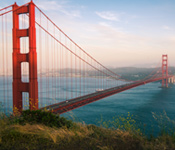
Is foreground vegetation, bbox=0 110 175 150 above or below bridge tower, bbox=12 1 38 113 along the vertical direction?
below

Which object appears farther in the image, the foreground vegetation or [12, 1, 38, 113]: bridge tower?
[12, 1, 38, 113]: bridge tower

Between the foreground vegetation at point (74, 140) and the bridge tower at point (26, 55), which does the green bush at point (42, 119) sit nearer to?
the foreground vegetation at point (74, 140)

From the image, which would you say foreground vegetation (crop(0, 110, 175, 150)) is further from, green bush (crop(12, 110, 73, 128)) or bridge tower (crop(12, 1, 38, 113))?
bridge tower (crop(12, 1, 38, 113))

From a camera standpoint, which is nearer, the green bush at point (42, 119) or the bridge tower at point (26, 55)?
the green bush at point (42, 119)

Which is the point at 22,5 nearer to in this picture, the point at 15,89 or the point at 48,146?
the point at 15,89

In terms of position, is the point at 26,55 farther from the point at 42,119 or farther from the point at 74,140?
the point at 74,140

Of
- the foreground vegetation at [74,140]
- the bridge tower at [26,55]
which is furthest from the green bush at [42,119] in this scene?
the bridge tower at [26,55]

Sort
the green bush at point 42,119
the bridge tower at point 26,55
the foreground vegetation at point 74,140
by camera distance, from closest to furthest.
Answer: the foreground vegetation at point 74,140 < the green bush at point 42,119 < the bridge tower at point 26,55

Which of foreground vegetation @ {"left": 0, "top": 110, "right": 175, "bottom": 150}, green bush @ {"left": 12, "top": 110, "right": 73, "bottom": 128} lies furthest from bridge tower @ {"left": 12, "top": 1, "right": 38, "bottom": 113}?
foreground vegetation @ {"left": 0, "top": 110, "right": 175, "bottom": 150}

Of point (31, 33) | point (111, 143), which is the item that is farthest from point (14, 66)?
point (111, 143)

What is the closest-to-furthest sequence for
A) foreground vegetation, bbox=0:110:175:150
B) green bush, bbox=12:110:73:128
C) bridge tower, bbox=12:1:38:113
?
foreground vegetation, bbox=0:110:175:150, green bush, bbox=12:110:73:128, bridge tower, bbox=12:1:38:113

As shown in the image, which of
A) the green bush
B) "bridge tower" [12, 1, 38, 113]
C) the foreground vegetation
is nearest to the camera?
the foreground vegetation

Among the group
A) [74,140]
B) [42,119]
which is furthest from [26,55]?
[74,140]
